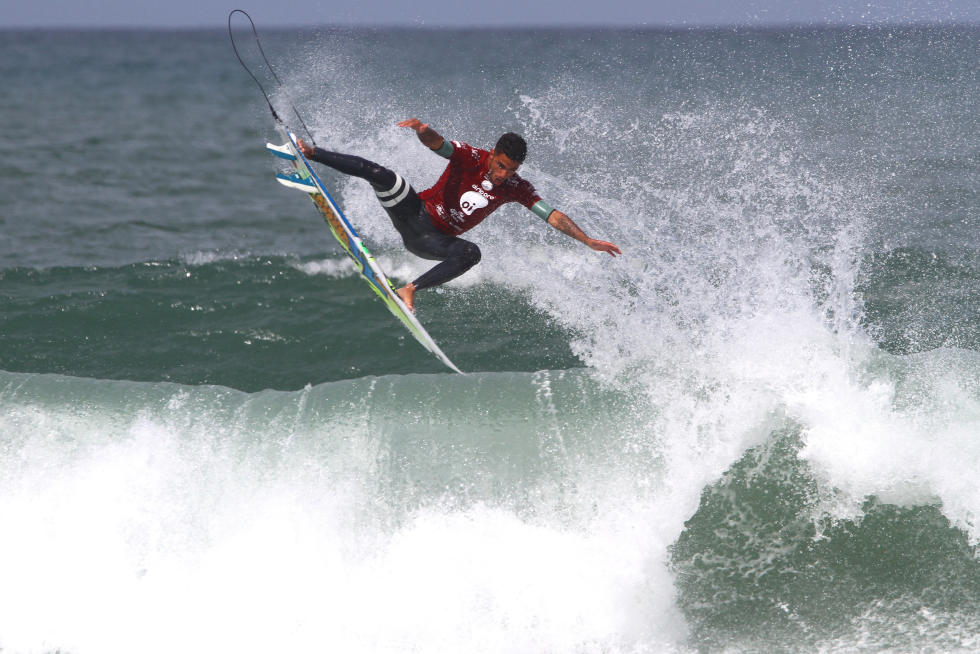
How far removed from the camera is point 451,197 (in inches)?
277

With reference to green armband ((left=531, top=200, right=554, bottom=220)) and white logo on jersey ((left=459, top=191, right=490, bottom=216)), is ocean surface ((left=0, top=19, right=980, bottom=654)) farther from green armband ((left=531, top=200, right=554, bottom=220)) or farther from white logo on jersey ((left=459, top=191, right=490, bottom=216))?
white logo on jersey ((left=459, top=191, right=490, bottom=216))

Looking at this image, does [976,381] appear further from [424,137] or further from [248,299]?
[248,299]

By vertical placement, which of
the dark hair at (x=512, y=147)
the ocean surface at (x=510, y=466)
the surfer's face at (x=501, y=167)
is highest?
the dark hair at (x=512, y=147)

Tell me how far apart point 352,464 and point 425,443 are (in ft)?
1.67

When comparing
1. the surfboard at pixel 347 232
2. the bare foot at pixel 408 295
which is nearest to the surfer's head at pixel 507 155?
the bare foot at pixel 408 295

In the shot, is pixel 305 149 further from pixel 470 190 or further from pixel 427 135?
pixel 470 190

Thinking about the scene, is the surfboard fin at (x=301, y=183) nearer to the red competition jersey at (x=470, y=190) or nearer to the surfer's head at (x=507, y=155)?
the red competition jersey at (x=470, y=190)

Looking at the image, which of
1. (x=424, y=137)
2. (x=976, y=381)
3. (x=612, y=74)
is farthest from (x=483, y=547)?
(x=612, y=74)

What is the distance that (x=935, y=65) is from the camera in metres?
21.6

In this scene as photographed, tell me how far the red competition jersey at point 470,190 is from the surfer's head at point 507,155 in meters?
0.18

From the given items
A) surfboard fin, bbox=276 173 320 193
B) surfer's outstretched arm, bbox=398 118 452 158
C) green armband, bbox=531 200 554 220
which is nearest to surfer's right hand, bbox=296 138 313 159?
surfboard fin, bbox=276 173 320 193

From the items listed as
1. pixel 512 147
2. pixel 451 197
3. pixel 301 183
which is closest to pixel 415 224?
pixel 451 197

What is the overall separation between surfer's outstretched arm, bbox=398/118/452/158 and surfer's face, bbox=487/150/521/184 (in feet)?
1.21

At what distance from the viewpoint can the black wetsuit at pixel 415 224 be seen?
687cm
